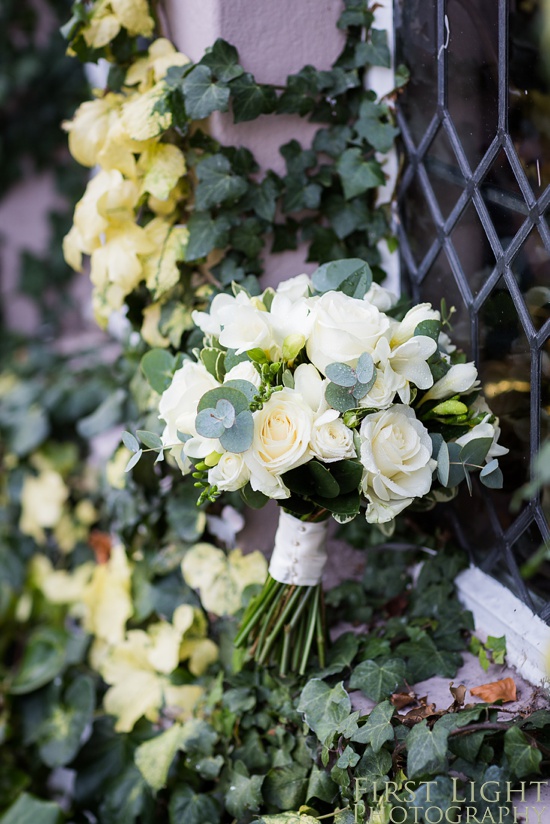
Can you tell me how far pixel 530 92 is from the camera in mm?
930

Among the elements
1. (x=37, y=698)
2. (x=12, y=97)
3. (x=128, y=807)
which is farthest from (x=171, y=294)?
(x=12, y=97)

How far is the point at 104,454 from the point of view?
6.51ft

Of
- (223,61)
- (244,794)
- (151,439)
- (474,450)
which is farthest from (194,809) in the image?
(223,61)

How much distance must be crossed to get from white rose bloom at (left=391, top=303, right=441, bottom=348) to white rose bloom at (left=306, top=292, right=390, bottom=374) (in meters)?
0.04

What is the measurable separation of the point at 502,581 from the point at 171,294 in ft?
2.43

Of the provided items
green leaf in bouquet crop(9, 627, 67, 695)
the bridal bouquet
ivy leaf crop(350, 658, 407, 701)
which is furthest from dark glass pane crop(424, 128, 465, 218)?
green leaf in bouquet crop(9, 627, 67, 695)

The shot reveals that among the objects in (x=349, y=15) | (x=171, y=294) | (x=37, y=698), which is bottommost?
(x=37, y=698)

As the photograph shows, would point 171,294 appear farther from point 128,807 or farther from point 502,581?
point 128,807

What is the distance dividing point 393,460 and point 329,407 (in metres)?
0.10

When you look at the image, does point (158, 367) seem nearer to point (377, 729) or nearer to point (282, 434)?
point (282, 434)

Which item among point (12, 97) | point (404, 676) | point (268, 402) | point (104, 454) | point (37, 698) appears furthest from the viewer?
point (12, 97)

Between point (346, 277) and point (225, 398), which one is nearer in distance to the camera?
point (225, 398)

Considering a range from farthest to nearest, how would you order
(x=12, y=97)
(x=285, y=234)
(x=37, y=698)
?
1. (x=12, y=97)
2. (x=37, y=698)
3. (x=285, y=234)

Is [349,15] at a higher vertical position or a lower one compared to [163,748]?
higher
